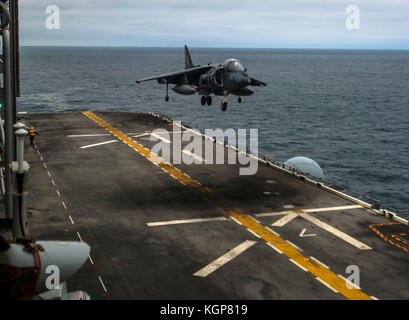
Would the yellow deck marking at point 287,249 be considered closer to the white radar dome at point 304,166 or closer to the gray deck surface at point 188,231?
the gray deck surface at point 188,231

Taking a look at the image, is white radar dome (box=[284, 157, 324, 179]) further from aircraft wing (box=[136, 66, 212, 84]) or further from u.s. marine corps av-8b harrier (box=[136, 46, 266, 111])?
aircraft wing (box=[136, 66, 212, 84])

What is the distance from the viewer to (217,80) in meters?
40.1

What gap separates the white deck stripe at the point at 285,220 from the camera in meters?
32.9

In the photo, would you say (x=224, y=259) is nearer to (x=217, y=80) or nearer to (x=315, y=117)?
(x=217, y=80)

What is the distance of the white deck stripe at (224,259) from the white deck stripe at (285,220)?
364 cm

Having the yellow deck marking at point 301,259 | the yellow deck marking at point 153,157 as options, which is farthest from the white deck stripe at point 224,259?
the yellow deck marking at point 153,157

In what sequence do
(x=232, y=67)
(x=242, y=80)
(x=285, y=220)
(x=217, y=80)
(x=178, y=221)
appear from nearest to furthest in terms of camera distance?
(x=178, y=221), (x=285, y=220), (x=242, y=80), (x=232, y=67), (x=217, y=80)

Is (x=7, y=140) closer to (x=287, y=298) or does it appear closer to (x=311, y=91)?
(x=287, y=298)

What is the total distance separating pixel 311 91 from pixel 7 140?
15907 cm

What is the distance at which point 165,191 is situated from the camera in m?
39.8

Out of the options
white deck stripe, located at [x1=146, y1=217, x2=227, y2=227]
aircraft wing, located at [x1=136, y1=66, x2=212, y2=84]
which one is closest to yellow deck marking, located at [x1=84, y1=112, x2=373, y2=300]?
white deck stripe, located at [x1=146, y1=217, x2=227, y2=227]

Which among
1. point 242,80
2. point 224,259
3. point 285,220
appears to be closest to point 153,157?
point 242,80

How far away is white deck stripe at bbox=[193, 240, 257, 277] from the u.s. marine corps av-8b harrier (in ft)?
43.0

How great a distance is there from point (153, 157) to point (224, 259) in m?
25.5
